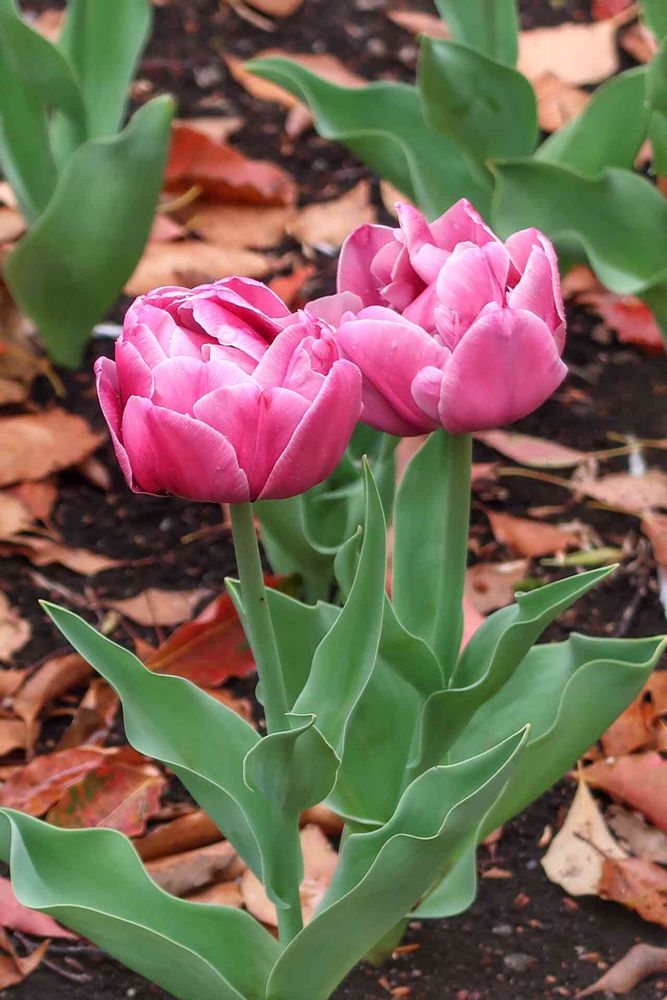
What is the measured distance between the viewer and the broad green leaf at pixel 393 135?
185 centimetres

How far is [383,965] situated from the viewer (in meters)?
1.34

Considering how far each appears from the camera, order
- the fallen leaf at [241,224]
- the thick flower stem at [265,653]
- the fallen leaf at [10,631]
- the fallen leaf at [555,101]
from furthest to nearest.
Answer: the fallen leaf at [555,101] → the fallen leaf at [241,224] → the fallen leaf at [10,631] → the thick flower stem at [265,653]

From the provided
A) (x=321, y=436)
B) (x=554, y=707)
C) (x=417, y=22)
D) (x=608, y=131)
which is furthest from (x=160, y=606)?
(x=417, y=22)

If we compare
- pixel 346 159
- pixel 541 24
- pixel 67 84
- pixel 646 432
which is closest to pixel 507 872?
pixel 646 432

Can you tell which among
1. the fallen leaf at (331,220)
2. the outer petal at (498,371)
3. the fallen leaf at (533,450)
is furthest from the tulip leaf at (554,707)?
the fallen leaf at (331,220)

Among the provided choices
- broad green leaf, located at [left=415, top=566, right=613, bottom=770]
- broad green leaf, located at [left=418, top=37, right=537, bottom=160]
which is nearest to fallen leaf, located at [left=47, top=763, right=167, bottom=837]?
broad green leaf, located at [left=415, top=566, right=613, bottom=770]

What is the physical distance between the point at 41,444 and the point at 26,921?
764 millimetres

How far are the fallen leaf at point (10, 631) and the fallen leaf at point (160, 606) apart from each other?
106 millimetres

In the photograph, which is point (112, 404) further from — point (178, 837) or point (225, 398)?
point (178, 837)

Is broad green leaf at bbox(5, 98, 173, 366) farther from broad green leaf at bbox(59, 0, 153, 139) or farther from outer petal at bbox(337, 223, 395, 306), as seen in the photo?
outer petal at bbox(337, 223, 395, 306)

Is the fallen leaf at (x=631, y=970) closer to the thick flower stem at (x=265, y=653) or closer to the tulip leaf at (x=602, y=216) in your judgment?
the thick flower stem at (x=265, y=653)

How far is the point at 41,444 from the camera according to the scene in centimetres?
193

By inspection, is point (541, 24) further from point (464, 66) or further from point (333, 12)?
point (464, 66)

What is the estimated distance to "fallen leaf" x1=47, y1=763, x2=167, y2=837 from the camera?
1391 millimetres
